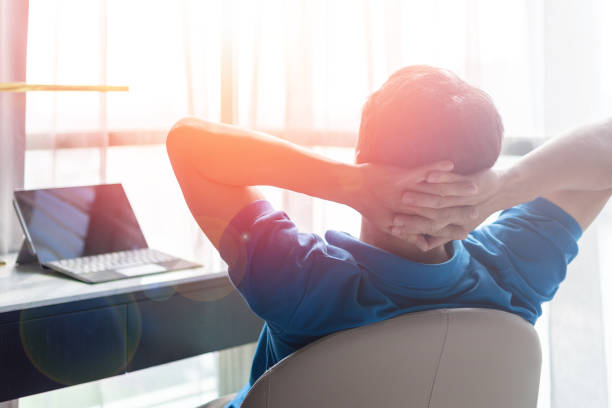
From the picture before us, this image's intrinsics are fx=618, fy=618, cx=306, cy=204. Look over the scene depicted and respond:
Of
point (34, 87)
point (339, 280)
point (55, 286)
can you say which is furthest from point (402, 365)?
point (34, 87)

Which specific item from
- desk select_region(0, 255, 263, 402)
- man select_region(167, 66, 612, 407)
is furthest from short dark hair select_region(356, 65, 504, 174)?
desk select_region(0, 255, 263, 402)

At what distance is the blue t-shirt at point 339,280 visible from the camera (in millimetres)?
736

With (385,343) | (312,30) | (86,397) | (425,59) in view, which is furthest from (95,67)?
(385,343)

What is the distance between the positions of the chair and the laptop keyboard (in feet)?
2.62

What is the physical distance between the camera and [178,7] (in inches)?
75.4

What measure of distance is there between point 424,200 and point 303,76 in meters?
1.29

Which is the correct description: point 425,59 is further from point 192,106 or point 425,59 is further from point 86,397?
point 86,397

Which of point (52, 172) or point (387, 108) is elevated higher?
point (387, 108)

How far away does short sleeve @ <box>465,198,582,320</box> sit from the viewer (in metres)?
0.86

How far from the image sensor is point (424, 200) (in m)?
0.77

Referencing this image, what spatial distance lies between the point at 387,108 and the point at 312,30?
50.5 inches

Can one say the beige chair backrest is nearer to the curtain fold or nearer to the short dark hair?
the short dark hair

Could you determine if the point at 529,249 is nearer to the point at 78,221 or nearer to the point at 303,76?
the point at 78,221

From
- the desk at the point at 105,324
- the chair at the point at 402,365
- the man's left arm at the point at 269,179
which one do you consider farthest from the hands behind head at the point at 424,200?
the desk at the point at 105,324
